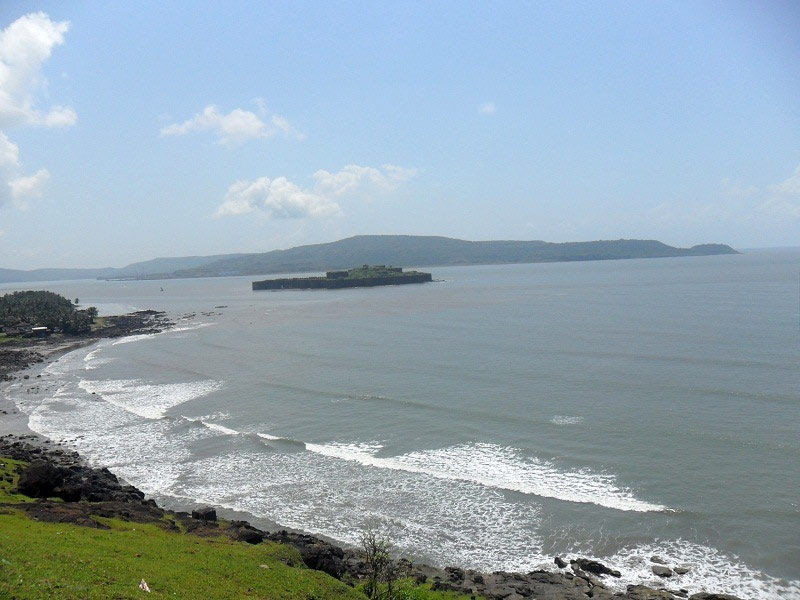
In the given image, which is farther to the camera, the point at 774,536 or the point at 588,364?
the point at 588,364

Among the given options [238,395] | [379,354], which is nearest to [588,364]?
[379,354]

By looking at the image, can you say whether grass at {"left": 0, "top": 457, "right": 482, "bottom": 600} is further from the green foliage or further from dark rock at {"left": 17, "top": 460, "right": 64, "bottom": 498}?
dark rock at {"left": 17, "top": 460, "right": 64, "bottom": 498}

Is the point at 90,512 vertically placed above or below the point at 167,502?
above

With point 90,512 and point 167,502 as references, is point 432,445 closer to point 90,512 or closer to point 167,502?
point 167,502

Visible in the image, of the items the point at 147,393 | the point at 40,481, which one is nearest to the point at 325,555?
the point at 40,481

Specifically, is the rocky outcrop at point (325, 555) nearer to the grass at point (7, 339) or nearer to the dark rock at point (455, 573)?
the dark rock at point (455, 573)

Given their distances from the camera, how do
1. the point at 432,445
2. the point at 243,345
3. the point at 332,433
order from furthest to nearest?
1. the point at 243,345
2. the point at 332,433
3. the point at 432,445

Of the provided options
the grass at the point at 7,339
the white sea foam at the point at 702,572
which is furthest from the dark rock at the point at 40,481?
the grass at the point at 7,339
